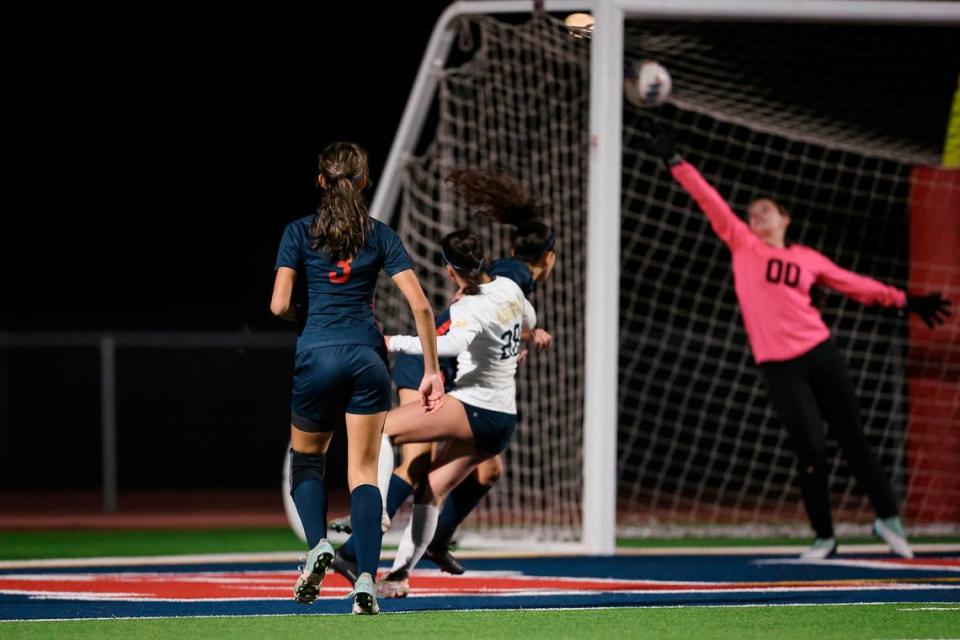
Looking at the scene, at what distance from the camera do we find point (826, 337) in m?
10.0

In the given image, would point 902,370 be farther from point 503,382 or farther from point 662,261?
point 503,382

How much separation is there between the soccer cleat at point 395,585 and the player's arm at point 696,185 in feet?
11.4

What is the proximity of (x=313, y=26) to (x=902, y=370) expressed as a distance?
8.70m

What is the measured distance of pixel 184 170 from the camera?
1941 centimetres

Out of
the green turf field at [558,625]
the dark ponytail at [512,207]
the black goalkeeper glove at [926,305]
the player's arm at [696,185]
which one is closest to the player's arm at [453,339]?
the dark ponytail at [512,207]

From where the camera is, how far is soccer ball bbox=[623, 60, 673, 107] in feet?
33.4

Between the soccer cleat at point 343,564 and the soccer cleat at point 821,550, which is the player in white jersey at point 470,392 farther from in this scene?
the soccer cleat at point 821,550

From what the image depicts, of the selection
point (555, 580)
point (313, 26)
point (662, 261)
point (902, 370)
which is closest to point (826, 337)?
point (555, 580)

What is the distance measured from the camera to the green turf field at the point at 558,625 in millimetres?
6051

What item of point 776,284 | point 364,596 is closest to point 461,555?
point 776,284

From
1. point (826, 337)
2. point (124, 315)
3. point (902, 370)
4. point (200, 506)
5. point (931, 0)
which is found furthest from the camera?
point (124, 315)

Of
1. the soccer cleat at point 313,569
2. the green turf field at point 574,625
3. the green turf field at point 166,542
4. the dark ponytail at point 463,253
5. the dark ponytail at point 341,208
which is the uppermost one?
the dark ponytail at point 341,208

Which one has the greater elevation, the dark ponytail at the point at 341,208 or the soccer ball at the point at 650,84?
the soccer ball at the point at 650,84

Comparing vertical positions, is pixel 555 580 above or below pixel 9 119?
below
